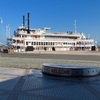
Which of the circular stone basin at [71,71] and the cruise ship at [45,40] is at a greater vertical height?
the cruise ship at [45,40]

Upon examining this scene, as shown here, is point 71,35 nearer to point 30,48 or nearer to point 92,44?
point 92,44

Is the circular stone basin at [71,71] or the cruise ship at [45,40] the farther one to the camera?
the cruise ship at [45,40]

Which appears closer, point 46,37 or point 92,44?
point 46,37

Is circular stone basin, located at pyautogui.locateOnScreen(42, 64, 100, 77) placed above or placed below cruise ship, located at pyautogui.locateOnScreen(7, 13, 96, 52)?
below

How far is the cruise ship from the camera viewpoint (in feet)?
250

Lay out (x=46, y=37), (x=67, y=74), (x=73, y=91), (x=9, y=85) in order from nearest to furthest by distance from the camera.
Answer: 1. (x=73, y=91)
2. (x=9, y=85)
3. (x=67, y=74)
4. (x=46, y=37)

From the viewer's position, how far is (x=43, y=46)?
80.8 meters

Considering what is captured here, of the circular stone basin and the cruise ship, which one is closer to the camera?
the circular stone basin

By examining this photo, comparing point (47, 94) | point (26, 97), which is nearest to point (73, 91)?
point (47, 94)

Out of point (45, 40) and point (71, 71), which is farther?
point (45, 40)

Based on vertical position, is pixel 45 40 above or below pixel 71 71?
above

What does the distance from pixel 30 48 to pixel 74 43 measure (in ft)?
59.4

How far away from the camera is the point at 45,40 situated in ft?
264

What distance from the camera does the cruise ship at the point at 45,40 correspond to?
7606 centimetres
